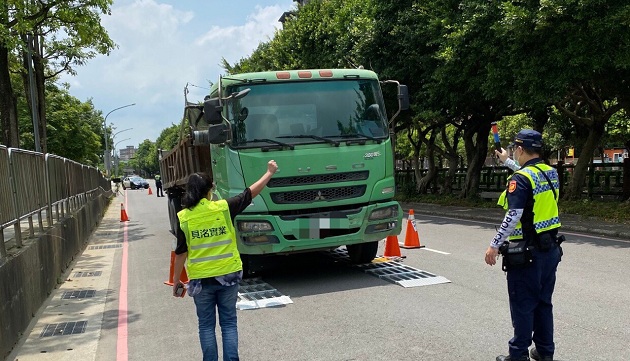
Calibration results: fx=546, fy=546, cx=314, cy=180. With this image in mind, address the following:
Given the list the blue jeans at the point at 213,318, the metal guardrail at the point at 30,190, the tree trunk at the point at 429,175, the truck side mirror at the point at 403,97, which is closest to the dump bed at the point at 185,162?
the metal guardrail at the point at 30,190

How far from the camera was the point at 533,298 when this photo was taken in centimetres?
414

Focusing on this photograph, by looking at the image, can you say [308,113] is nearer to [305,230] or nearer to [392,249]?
[305,230]

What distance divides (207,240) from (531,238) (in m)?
2.45

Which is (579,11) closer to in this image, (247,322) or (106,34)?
(247,322)

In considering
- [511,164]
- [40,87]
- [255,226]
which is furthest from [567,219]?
[40,87]

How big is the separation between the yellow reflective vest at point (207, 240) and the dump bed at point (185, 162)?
462 centimetres

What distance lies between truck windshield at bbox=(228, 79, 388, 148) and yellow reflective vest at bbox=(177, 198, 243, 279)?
11.1ft

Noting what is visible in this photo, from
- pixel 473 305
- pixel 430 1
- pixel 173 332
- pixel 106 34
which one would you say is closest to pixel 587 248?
pixel 473 305

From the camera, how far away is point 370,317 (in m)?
6.00

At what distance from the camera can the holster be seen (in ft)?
13.3

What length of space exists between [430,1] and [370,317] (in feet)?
48.9

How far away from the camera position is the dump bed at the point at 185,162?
902 centimetres

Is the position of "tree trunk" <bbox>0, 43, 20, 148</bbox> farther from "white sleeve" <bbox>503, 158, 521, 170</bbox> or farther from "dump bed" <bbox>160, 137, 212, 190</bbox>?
"white sleeve" <bbox>503, 158, 521, 170</bbox>

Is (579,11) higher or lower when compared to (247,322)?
higher
